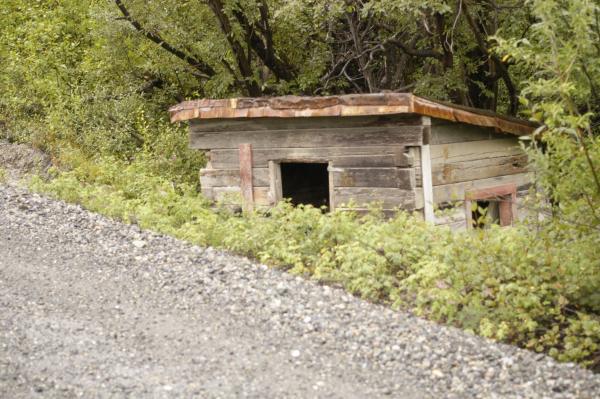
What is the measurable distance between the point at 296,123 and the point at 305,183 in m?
2.93

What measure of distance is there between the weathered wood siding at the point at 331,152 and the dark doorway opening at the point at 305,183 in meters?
1.54

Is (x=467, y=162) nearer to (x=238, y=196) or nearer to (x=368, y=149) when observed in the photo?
(x=368, y=149)

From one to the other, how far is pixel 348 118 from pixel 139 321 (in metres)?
5.18

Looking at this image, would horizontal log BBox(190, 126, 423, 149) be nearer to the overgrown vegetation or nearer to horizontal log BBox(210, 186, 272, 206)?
horizontal log BBox(210, 186, 272, 206)

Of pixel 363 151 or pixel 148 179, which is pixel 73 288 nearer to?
pixel 363 151

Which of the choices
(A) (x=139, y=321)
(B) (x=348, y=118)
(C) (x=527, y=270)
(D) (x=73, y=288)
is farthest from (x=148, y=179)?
(C) (x=527, y=270)

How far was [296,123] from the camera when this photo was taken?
10.8 meters

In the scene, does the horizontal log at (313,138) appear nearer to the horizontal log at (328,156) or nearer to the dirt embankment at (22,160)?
the horizontal log at (328,156)

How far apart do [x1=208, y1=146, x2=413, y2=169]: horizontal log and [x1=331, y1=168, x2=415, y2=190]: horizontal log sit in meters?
0.08

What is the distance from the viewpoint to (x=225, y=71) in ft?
52.9

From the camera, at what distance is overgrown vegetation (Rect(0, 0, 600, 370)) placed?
5797mm

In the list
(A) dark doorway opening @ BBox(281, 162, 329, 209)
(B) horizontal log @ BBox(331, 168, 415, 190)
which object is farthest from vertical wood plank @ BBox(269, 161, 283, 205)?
(A) dark doorway opening @ BBox(281, 162, 329, 209)

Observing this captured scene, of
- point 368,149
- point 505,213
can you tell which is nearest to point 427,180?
point 368,149

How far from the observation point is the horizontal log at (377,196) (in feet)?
32.5
